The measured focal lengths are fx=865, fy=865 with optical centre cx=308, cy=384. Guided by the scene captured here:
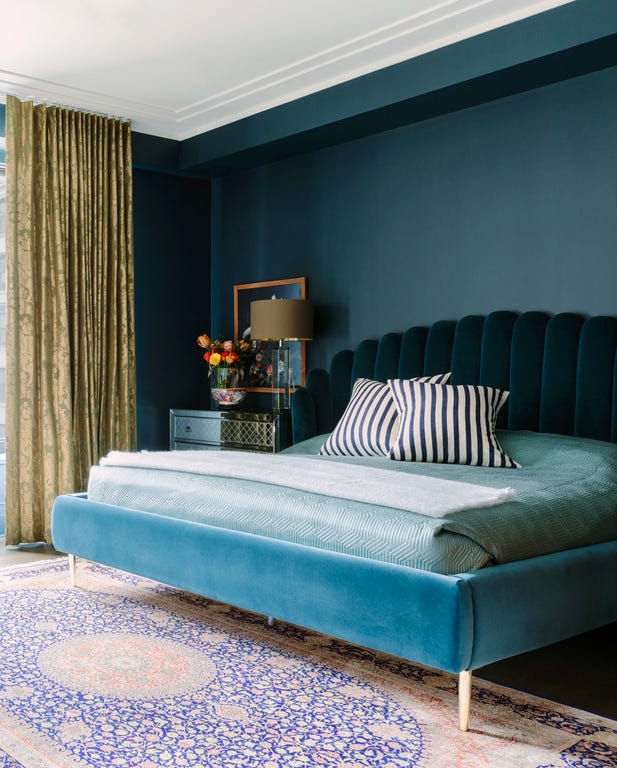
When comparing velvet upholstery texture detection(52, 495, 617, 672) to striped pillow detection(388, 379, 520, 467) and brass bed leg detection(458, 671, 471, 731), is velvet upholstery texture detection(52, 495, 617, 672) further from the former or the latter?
→ striped pillow detection(388, 379, 520, 467)

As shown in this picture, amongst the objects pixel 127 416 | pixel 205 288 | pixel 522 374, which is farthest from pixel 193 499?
pixel 205 288

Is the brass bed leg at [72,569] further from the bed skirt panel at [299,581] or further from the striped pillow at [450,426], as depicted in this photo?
the striped pillow at [450,426]

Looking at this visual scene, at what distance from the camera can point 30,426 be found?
5012 millimetres

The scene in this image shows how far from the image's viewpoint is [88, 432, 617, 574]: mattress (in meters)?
2.55

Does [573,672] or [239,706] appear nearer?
[239,706]

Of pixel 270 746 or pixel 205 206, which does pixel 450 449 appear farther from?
pixel 205 206

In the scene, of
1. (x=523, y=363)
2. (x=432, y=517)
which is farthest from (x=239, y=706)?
(x=523, y=363)

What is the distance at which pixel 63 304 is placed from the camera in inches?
202

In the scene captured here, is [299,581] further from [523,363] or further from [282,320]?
[282,320]

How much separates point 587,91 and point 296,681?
3.01 meters

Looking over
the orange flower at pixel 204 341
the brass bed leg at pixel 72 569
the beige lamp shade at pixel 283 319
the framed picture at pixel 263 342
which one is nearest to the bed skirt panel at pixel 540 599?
the brass bed leg at pixel 72 569

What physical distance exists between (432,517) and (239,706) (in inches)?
31.7

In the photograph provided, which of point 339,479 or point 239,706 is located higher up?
point 339,479

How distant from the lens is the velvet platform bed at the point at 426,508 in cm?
249
